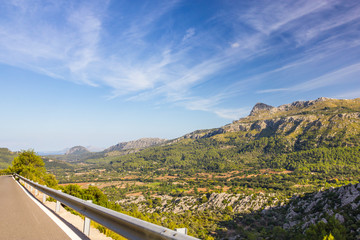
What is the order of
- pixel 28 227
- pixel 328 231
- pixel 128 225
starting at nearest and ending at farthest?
1. pixel 128 225
2. pixel 28 227
3. pixel 328 231

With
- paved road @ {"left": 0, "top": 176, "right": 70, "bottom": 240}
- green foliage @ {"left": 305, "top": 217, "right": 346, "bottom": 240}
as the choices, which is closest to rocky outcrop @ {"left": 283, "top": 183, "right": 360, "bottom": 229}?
green foliage @ {"left": 305, "top": 217, "right": 346, "bottom": 240}

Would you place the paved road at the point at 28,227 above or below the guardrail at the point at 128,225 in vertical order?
below

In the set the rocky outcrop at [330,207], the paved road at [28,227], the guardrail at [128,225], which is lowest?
the rocky outcrop at [330,207]

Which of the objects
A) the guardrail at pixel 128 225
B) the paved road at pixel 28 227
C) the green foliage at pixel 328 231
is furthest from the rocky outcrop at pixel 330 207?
the paved road at pixel 28 227

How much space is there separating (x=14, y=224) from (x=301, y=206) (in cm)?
8061

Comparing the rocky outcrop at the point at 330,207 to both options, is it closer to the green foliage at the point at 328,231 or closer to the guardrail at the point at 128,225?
the green foliage at the point at 328,231

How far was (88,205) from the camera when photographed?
17.6ft

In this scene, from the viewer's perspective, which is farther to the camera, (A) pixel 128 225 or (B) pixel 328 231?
(B) pixel 328 231

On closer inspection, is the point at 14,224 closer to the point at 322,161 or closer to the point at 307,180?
the point at 307,180

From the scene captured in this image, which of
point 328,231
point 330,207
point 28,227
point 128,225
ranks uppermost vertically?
point 128,225

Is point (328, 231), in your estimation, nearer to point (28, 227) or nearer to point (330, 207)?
point (330, 207)

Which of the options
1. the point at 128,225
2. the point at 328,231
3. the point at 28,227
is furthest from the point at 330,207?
the point at 28,227

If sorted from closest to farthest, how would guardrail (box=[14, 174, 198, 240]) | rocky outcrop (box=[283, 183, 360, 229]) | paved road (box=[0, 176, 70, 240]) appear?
guardrail (box=[14, 174, 198, 240])
paved road (box=[0, 176, 70, 240])
rocky outcrop (box=[283, 183, 360, 229])

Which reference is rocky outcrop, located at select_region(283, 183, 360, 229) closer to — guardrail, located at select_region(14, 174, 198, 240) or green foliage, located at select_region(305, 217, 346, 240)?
green foliage, located at select_region(305, 217, 346, 240)
